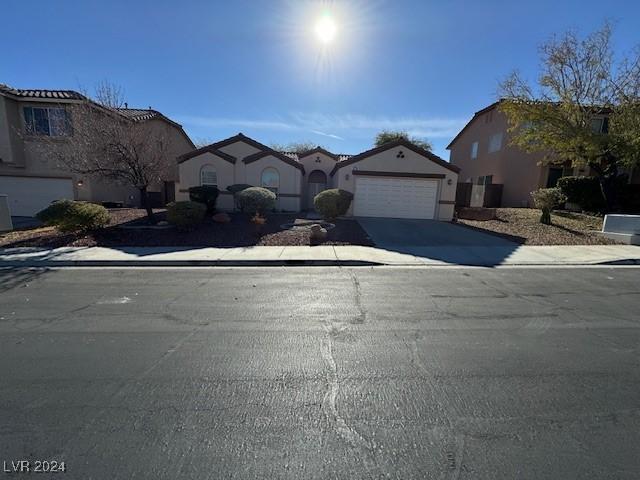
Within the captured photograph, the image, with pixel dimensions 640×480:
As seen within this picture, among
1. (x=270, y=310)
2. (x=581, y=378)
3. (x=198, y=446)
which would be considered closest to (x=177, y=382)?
(x=198, y=446)

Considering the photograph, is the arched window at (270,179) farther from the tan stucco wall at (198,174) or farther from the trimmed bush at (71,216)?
the trimmed bush at (71,216)

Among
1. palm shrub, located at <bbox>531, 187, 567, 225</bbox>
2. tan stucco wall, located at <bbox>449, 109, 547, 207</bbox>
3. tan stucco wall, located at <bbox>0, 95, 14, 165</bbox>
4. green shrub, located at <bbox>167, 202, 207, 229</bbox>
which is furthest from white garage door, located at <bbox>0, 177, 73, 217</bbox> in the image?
tan stucco wall, located at <bbox>449, 109, 547, 207</bbox>

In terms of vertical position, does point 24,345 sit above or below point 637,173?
below

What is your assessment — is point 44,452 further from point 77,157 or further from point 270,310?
point 77,157

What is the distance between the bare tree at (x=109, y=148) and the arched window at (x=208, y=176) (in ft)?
14.8

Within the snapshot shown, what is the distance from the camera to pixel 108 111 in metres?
11.1

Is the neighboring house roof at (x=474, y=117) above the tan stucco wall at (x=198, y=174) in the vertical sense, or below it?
above

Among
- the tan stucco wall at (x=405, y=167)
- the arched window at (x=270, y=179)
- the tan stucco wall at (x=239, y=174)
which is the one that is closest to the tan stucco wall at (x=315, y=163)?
the tan stucco wall at (x=239, y=174)

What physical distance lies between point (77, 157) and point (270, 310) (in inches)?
428

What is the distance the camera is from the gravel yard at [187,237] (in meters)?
9.69

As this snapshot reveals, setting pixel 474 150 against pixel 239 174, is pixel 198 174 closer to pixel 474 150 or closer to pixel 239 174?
pixel 239 174

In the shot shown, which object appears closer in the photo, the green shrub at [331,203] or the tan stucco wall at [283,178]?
the green shrub at [331,203]

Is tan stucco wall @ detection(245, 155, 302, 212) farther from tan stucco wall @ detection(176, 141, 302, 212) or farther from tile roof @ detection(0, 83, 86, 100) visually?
tile roof @ detection(0, 83, 86, 100)

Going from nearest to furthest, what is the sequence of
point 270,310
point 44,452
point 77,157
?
point 44,452 → point 270,310 → point 77,157
